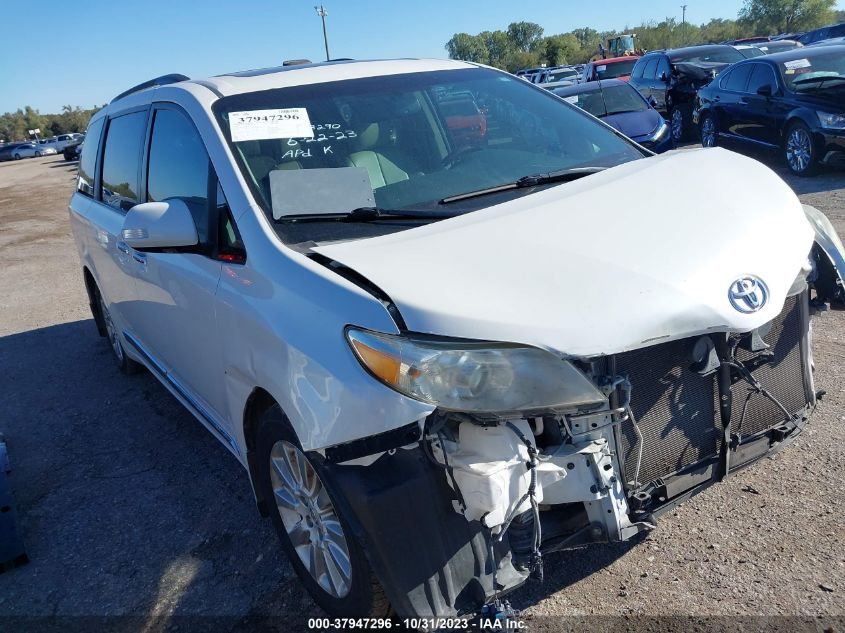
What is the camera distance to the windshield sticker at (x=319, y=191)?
2781 millimetres

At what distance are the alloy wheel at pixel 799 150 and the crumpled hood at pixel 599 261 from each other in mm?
8012

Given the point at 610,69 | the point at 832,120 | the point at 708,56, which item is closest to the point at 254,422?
the point at 832,120

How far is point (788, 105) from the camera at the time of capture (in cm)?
1019

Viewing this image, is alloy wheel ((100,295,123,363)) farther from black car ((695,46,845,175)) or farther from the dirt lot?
black car ((695,46,845,175))

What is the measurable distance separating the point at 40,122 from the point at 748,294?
11297cm

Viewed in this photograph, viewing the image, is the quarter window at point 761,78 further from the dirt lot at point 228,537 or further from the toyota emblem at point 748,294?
the toyota emblem at point 748,294

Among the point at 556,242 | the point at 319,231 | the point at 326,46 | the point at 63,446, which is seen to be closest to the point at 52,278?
the point at 63,446

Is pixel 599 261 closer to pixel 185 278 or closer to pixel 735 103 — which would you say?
pixel 185 278

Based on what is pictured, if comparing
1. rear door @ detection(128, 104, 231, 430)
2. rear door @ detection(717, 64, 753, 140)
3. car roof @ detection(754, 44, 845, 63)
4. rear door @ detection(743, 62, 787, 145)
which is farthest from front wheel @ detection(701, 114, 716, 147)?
rear door @ detection(128, 104, 231, 430)

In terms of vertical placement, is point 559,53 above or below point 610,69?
above

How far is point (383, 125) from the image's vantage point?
3314 millimetres

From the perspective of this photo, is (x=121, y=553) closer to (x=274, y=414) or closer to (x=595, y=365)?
(x=274, y=414)

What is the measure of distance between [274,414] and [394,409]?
72cm

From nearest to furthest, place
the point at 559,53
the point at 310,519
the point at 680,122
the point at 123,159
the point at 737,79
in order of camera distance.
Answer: the point at 310,519
the point at 123,159
the point at 737,79
the point at 680,122
the point at 559,53
